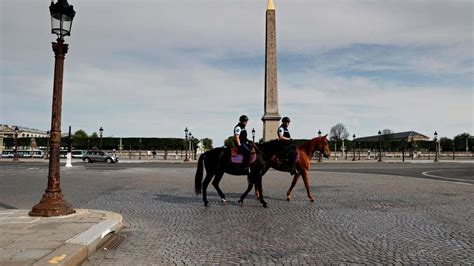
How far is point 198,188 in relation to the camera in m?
10.7

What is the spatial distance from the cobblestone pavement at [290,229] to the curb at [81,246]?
0.59ft

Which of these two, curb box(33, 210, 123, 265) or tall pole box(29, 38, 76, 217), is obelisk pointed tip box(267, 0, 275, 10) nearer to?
tall pole box(29, 38, 76, 217)

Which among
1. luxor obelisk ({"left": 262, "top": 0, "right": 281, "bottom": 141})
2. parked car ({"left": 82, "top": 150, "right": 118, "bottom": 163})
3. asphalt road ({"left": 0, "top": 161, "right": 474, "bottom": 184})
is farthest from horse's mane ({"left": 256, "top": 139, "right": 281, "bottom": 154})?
parked car ({"left": 82, "top": 150, "right": 118, "bottom": 163})

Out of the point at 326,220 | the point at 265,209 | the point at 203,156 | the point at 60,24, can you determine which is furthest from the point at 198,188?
the point at 60,24

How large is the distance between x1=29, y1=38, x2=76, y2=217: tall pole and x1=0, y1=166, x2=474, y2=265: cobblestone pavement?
1.33 meters

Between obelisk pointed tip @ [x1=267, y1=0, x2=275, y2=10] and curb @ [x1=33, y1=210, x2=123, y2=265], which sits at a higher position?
obelisk pointed tip @ [x1=267, y1=0, x2=275, y2=10]

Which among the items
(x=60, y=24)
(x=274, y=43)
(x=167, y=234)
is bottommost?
(x=167, y=234)

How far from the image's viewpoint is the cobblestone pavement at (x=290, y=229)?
18.0 feet

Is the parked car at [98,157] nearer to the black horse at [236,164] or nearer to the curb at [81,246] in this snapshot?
the black horse at [236,164]

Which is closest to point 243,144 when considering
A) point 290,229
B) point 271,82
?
point 290,229

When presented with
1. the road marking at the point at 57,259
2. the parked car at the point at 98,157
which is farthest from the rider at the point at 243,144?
the parked car at the point at 98,157

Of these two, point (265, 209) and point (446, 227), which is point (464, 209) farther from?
point (265, 209)

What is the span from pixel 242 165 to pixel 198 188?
1333mm

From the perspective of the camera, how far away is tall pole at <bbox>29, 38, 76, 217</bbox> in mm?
7840
